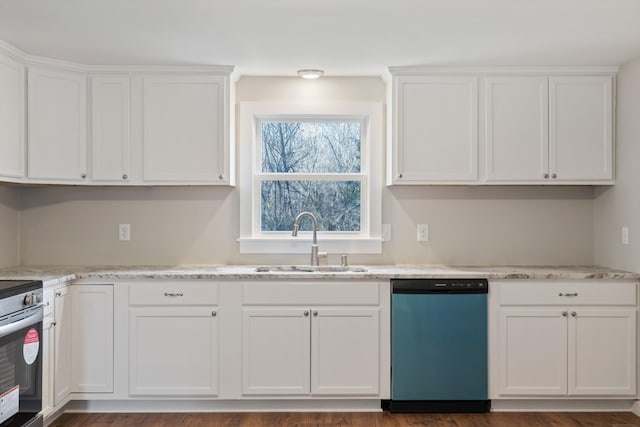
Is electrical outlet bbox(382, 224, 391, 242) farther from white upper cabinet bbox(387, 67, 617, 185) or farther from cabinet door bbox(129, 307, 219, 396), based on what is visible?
cabinet door bbox(129, 307, 219, 396)

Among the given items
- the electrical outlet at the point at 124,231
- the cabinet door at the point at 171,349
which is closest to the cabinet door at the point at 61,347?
the cabinet door at the point at 171,349

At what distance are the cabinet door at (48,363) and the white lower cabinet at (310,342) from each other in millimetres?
1044

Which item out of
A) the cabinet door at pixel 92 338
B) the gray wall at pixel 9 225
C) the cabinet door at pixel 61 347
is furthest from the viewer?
the gray wall at pixel 9 225

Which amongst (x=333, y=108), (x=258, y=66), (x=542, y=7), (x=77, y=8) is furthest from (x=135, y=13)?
(x=542, y=7)

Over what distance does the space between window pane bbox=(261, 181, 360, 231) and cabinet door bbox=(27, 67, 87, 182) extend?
4.04 feet

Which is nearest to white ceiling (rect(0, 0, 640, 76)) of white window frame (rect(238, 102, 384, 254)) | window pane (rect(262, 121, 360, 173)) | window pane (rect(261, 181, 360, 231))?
white window frame (rect(238, 102, 384, 254))

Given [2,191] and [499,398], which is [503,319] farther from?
[2,191]

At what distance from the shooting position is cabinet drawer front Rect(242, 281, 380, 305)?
3.36 meters

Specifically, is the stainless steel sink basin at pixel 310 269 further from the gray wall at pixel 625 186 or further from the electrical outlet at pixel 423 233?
the gray wall at pixel 625 186

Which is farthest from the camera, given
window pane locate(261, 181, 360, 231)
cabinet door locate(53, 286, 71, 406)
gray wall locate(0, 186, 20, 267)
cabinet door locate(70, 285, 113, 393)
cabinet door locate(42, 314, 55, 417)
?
window pane locate(261, 181, 360, 231)

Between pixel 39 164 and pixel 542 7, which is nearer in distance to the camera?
pixel 542 7

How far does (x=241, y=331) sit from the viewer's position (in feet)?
11.0

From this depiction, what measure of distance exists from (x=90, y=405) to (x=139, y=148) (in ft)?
5.22

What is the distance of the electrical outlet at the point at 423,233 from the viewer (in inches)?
155
